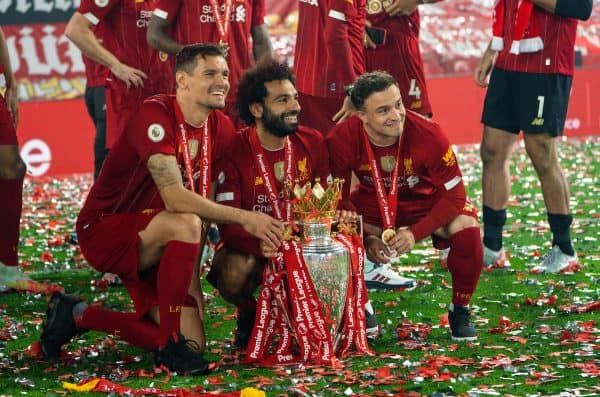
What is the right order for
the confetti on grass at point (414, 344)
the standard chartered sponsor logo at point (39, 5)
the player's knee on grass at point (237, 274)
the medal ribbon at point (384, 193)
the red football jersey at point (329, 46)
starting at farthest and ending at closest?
1. the standard chartered sponsor logo at point (39, 5)
2. the red football jersey at point (329, 46)
3. the medal ribbon at point (384, 193)
4. the player's knee on grass at point (237, 274)
5. the confetti on grass at point (414, 344)

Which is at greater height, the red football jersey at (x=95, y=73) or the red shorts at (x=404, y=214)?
the red football jersey at (x=95, y=73)

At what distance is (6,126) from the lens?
24.6ft

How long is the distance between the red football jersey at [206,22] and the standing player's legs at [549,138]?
72.7 inches

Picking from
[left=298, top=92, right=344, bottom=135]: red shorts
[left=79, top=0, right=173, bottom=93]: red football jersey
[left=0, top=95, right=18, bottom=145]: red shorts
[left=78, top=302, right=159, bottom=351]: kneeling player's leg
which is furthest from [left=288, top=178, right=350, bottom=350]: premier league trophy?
[left=79, top=0, right=173, bottom=93]: red football jersey

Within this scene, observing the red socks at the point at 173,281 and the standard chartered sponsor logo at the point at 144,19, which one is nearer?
the red socks at the point at 173,281

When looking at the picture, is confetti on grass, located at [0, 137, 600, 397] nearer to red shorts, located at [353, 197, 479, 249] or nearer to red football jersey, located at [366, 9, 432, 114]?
red shorts, located at [353, 197, 479, 249]

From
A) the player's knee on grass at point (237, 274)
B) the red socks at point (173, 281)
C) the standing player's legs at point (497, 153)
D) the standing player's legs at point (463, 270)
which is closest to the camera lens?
the red socks at point (173, 281)

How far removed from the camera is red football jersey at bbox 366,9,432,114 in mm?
8234

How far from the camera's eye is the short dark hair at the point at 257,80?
6.24 meters

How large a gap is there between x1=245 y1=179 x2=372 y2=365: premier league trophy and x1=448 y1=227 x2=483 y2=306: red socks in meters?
0.55

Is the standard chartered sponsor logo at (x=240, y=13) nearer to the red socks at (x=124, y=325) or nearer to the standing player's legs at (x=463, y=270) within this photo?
the standing player's legs at (x=463, y=270)

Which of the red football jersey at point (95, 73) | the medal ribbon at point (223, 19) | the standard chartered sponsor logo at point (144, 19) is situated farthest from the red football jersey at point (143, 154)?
the red football jersey at point (95, 73)

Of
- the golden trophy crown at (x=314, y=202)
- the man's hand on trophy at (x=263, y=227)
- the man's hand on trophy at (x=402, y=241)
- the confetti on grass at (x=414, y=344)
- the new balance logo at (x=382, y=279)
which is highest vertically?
the golden trophy crown at (x=314, y=202)

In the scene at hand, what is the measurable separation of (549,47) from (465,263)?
2.45m
